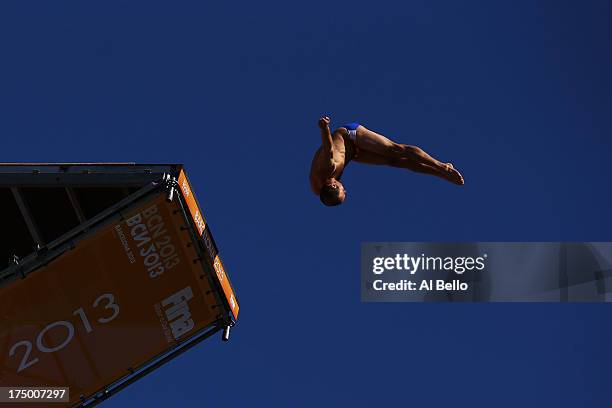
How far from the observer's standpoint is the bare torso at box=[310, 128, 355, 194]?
47.0 feet

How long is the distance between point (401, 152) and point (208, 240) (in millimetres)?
3916

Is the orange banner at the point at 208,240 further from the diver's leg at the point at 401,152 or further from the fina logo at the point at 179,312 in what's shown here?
the diver's leg at the point at 401,152

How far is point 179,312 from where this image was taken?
705 inches

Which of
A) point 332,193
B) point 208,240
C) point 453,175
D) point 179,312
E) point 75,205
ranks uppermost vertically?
point 75,205

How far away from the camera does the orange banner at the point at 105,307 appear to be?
56.2 ft

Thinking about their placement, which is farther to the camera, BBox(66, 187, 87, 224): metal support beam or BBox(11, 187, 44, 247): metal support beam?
BBox(11, 187, 44, 247): metal support beam

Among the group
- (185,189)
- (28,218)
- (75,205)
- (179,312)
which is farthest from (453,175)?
(28,218)

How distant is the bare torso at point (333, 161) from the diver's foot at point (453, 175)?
1.36 m

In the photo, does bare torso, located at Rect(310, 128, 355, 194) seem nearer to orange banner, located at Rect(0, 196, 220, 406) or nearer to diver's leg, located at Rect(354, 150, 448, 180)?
diver's leg, located at Rect(354, 150, 448, 180)

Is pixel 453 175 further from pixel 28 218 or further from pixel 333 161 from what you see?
pixel 28 218

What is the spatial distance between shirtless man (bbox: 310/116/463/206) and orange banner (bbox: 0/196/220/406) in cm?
314

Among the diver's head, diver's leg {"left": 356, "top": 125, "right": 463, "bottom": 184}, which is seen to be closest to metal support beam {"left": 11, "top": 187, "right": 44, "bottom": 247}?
the diver's head

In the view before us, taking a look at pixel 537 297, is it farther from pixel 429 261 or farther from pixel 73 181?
pixel 73 181

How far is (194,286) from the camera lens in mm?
17688
